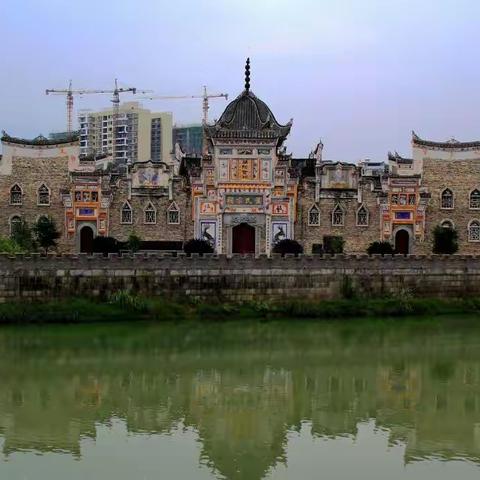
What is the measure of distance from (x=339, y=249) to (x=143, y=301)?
9623 mm

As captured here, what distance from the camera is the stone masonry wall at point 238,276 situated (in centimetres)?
2620

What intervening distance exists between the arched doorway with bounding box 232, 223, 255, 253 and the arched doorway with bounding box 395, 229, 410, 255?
5671 mm

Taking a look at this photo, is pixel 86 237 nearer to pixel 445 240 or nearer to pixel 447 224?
pixel 445 240

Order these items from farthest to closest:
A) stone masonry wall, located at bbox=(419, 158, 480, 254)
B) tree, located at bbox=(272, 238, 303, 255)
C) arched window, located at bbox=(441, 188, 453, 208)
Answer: arched window, located at bbox=(441, 188, 453, 208), stone masonry wall, located at bbox=(419, 158, 480, 254), tree, located at bbox=(272, 238, 303, 255)

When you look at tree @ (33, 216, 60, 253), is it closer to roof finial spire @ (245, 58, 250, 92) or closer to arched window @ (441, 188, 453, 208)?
roof finial spire @ (245, 58, 250, 92)

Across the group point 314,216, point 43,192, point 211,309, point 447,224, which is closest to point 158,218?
point 43,192

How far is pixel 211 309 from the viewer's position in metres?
26.8

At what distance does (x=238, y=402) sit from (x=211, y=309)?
10250mm

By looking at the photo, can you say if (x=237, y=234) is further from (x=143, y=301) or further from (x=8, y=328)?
(x=8, y=328)

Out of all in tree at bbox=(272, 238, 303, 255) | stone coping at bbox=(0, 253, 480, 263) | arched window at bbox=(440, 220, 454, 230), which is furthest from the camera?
arched window at bbox=(440, 220, 454, 230)

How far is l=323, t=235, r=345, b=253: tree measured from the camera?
3312 centimetres

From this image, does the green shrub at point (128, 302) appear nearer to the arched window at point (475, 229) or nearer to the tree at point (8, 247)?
the tree at point (8, 247)

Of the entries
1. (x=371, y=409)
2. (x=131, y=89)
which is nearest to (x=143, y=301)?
(x=371, y=409)

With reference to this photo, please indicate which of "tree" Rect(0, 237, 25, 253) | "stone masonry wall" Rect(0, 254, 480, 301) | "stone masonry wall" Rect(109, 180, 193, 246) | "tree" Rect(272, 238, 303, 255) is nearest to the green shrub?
"stone masonry wall" Rect(0, 254, 480, 301)
